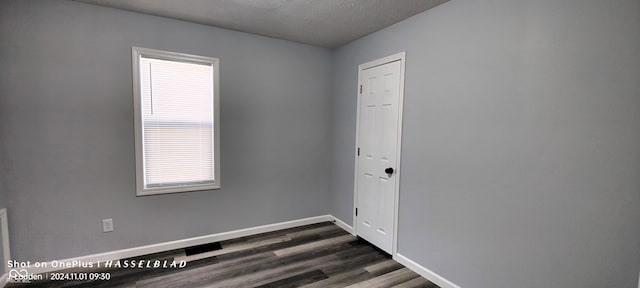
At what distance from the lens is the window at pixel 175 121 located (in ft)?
8.63

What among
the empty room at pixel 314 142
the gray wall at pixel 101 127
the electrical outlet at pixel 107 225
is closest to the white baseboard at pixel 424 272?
the empty room at pixel 314 142

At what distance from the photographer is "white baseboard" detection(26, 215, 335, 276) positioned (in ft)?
8.16

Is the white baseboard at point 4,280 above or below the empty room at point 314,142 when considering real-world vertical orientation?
below

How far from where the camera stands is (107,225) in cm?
255

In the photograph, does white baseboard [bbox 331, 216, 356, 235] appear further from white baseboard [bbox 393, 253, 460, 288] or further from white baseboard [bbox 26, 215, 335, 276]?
white baseboard [bbox 393, 253, 460, 288]

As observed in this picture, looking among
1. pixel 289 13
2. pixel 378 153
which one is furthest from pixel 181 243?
pixel 289 13

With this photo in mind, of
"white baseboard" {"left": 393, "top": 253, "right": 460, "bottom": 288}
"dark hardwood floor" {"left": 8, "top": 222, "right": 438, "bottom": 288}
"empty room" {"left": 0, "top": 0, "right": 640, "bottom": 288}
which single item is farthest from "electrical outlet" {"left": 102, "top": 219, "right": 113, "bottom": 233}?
"white baseboard" {"left": 393, "top": 253, "right": 460, "bottom": 288}

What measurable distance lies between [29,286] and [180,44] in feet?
8.24

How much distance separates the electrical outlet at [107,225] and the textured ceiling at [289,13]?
2.05 metres

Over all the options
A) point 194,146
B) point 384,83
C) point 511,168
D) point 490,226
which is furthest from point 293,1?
point 490,226

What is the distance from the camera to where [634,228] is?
135 centimetres

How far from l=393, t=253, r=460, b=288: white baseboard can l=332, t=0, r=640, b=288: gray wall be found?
53mm

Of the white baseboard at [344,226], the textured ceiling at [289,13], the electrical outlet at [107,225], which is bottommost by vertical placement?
the white baseboard at [344,226]

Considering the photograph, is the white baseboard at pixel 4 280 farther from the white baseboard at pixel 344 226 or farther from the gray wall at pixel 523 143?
the gray wall at pixel 523 143
